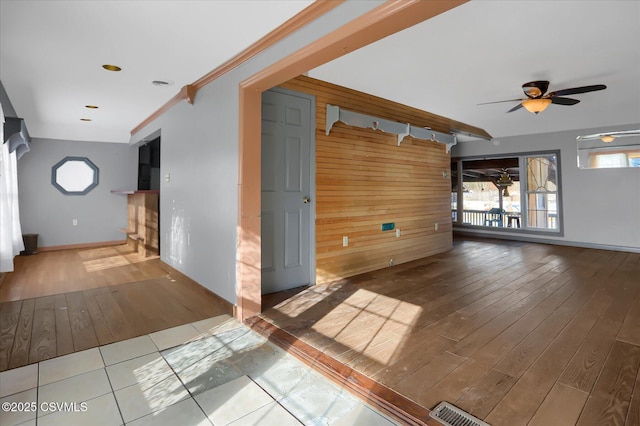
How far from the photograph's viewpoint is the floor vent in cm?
164

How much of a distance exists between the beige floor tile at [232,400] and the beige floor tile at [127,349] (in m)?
0.77

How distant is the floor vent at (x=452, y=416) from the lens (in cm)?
164

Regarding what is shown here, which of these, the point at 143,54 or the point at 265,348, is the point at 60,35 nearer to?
the point at 143,54

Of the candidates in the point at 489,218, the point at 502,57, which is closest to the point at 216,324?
the point at 502,57

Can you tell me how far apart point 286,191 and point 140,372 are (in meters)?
2.20

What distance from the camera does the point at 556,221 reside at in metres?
7.27

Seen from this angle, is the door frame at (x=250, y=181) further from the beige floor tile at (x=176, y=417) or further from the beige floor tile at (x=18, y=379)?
the beige floor tile at (x=18, y=379)

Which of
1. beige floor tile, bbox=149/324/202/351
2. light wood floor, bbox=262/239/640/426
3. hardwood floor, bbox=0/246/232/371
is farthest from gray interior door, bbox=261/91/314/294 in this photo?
beige floor tile, bbox=149/324/202/351

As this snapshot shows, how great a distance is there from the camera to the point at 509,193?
10227mm

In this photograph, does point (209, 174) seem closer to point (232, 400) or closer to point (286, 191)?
point (286, 191)

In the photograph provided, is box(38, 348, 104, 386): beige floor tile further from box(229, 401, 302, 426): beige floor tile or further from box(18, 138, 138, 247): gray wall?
box(18, 138, 138, 247): gray wall

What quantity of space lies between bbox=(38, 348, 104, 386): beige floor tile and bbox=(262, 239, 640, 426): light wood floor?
1.28 metres

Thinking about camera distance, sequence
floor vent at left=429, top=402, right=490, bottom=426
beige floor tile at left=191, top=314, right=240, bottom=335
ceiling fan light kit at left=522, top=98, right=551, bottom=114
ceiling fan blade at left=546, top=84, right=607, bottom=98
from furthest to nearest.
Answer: ceiling fan light kit at left=522, top=98, right=551, bottom=114, ceiling fan blade at left=546, top=84, right=607, bottom=98, beige floor tile at left=191, top=314, right=240, bottom=335, floor vent at left=429, top=402, right=490, bottom=426

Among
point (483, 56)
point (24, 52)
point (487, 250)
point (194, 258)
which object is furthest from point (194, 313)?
point (487, 250)
